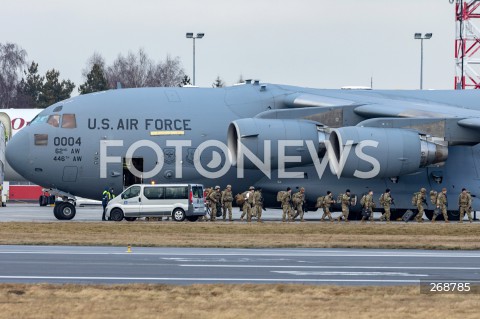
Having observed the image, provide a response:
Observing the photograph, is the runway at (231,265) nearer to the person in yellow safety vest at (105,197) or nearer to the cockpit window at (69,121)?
the cockpit window at (69,121)

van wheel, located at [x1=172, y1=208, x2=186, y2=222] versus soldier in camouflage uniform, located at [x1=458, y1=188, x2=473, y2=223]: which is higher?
soldier in camouflage uniform, located at [x1=458, y1=188, x2=473, y2=223]

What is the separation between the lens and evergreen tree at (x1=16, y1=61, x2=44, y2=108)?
109 metres

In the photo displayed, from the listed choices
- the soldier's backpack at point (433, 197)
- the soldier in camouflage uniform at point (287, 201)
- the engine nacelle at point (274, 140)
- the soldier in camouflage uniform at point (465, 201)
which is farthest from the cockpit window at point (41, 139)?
the soldier in camouflage uniform at point (465, 201)

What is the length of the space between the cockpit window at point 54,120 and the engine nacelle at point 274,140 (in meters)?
5.48

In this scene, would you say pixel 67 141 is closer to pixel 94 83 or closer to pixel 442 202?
pixel 442 202

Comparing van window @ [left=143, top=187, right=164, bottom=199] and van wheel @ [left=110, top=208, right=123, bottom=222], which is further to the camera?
van wheel @ [left=110, top=208, right=123, bottom=222]

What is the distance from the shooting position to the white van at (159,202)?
117 ft

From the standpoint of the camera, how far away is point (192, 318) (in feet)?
45.9

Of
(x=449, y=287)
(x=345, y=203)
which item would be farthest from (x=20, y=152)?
(x=449, y=287)

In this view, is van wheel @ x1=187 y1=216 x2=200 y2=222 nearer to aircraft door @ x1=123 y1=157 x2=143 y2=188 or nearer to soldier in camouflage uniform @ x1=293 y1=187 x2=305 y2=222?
aircraft door @ x1=123 y1=157 x2=143 y2=188

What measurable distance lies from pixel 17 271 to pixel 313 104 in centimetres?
1783

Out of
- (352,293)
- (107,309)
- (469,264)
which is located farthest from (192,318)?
(469,264)

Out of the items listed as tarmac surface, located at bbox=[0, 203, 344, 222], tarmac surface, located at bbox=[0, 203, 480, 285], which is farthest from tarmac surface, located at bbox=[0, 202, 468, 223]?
tarmac surface, located at bbox=[0, 203, 480, 285]

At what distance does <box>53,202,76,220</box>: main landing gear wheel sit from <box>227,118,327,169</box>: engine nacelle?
5.78 meters
